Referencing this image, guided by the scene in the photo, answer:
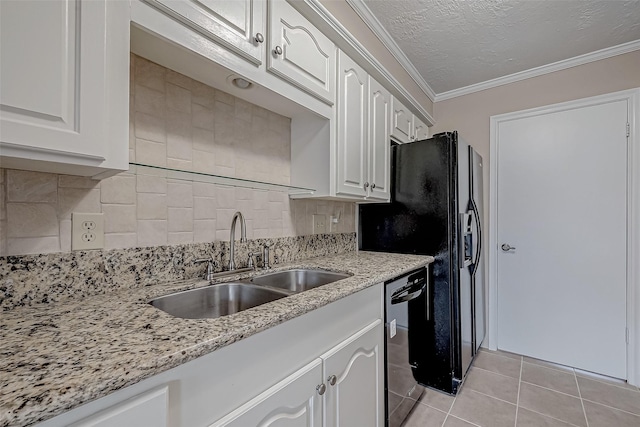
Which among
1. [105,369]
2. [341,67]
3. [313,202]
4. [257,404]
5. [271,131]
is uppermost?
[341,67]

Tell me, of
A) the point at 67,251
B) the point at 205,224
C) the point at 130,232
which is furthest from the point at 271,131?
the point at 67,251

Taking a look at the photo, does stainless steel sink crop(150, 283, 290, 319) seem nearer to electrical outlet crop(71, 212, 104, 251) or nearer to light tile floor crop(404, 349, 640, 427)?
electrical outlet crop(71, 212, 104, 251)

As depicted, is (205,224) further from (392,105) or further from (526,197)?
(526,197)

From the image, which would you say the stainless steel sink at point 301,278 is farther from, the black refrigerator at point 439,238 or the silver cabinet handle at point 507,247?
the silver cabinet handle at point 507,247

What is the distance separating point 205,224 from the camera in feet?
4.08

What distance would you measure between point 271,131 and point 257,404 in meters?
1.27

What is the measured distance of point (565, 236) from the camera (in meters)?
2.31

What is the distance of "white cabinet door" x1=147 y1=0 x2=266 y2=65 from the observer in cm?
87

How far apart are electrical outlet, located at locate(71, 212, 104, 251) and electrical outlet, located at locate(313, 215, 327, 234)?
1.14 metres

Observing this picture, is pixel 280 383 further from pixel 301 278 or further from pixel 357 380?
pixel 301 278

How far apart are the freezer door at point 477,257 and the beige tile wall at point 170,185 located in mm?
1502

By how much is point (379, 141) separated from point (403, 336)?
1237 mm

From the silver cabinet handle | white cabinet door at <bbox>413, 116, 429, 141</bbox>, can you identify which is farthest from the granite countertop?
the silver cabinet handle

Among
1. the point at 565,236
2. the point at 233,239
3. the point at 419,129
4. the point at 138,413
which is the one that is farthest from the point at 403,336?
the point at 419,129
